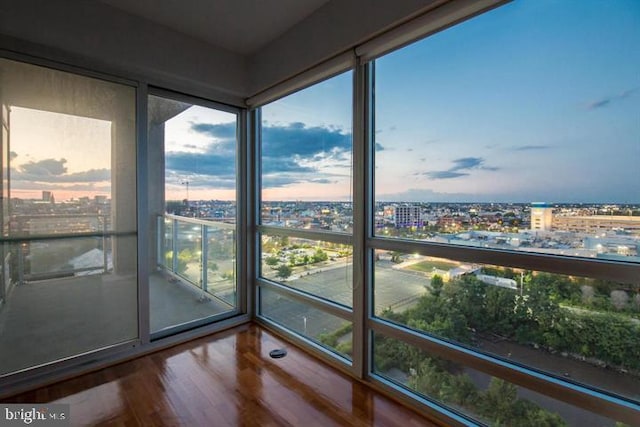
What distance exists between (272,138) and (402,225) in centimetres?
172

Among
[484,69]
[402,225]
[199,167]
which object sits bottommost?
[402,225]

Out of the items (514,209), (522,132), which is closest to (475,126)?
(522,132)

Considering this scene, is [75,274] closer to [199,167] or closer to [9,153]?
[9,153]

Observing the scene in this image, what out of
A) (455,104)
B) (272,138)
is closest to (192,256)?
(272,138)

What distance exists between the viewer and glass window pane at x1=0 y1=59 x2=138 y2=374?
211 cm

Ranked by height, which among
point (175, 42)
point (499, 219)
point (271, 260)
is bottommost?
point (271, 260)

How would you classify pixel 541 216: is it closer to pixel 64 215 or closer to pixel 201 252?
pixel 201 252

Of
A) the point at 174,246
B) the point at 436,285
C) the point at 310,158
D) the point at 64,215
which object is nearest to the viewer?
the point at 436,285

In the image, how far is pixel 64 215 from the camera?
2307mm

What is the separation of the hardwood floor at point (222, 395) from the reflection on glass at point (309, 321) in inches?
7.5

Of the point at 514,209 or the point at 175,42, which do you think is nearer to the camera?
the point at 514,209

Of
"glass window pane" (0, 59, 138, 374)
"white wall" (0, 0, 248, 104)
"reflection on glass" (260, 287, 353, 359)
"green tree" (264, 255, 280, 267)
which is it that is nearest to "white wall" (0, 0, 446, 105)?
"white wall" (0, 0, 248, 104)

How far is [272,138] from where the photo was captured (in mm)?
3164

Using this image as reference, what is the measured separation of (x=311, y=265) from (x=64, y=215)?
196cm
